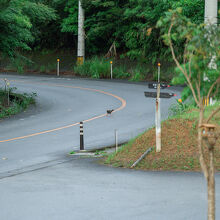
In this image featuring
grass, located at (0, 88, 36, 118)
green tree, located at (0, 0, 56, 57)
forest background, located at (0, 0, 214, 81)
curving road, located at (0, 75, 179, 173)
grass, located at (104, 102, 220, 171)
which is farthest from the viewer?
forest background, located at (0, 0, 214, 81)

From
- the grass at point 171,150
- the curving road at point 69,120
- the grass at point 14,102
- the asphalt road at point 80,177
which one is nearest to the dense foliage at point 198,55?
A: the asphalt road at point 80,177

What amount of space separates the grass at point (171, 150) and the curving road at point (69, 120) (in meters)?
2.01

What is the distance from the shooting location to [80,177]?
41.3 ft

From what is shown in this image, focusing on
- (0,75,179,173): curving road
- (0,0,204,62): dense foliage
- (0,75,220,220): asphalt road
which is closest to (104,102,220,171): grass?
(0,75,220,220): asphalt road

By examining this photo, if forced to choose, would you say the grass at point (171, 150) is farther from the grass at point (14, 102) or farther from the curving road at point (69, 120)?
the grass at point (14, 102)

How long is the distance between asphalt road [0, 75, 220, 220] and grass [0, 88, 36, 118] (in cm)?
72

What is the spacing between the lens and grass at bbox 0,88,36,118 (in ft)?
76.6

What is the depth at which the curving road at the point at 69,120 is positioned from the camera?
52.5ft

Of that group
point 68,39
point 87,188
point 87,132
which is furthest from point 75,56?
point 87,188

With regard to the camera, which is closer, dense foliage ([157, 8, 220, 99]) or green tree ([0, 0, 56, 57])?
dense foliage ([157, 8, 220, 99])

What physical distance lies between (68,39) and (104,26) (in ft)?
26.5

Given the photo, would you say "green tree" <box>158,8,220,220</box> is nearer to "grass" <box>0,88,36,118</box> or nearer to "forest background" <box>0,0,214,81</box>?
"grass" <box>0,88,36,118</box>

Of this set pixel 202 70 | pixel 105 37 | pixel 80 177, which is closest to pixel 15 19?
pixel 80 177

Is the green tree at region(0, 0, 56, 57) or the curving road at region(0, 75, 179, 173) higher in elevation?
the green tree at region(0, 0, 56, 57)
